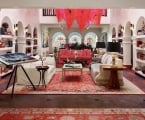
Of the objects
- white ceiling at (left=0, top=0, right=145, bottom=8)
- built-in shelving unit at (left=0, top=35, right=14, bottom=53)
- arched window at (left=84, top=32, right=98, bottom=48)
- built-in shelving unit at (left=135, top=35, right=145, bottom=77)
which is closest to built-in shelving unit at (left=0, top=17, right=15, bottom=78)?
built-in shelving unit at (left=0, top=35, right=14, bottom=53)

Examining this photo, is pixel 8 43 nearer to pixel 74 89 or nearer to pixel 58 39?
pixel 74 89

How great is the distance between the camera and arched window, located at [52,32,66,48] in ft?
75.1

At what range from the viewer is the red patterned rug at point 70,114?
15.6ft

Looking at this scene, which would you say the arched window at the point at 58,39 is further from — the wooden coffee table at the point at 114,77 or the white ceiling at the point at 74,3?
the white ceiling at the point at 74,3

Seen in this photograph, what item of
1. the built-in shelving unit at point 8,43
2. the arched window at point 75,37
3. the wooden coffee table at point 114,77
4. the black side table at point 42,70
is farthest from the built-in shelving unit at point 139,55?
the arched window at point 75,37

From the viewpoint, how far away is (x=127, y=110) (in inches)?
206

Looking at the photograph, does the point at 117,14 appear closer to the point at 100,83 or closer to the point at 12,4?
the point at 100,83

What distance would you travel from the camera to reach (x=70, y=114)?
495 cm

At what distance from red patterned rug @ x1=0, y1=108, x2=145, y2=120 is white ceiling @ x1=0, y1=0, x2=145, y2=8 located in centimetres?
255

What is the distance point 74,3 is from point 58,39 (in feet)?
55.9

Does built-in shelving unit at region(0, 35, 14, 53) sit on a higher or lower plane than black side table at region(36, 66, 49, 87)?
higher

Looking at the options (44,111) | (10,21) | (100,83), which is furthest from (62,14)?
(44,111)

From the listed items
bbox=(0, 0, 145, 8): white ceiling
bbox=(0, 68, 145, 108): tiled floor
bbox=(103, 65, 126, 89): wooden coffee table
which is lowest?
bbox=(0, 68, 145, 108): tiled floor

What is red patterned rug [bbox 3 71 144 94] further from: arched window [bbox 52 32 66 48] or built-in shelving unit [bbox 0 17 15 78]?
arched window [bbox 52 32 66 48]
